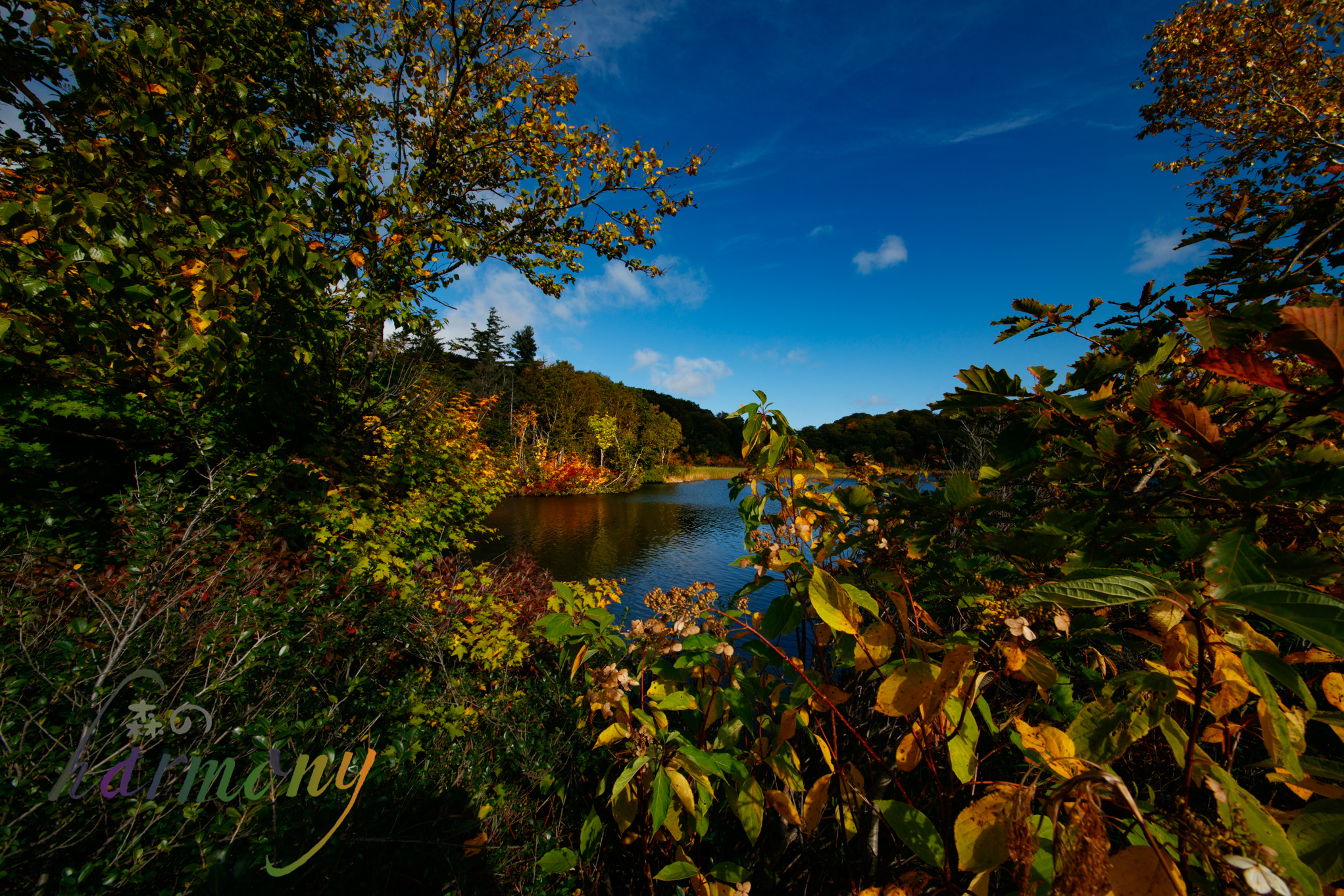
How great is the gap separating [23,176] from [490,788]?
4.28 metres

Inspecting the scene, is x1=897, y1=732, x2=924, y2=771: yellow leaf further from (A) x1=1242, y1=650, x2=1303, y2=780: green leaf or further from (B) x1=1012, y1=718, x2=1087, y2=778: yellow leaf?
(A) x1=1242, y1=650, x2=1303, y2=780: green leaf

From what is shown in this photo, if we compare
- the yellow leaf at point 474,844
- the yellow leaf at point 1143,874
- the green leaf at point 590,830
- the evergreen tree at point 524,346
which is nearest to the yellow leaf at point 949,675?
the yellow leaf at point 1143,874

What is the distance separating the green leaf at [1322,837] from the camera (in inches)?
19.5

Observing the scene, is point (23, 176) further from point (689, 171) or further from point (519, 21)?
point (689, 171)

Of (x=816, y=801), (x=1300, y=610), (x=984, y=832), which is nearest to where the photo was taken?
(x=1300, y=610)

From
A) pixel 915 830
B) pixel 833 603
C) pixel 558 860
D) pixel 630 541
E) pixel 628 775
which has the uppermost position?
pixel 833 603

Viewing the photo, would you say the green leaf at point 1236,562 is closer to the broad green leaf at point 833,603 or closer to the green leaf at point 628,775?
the broad green leaf at point 833,603

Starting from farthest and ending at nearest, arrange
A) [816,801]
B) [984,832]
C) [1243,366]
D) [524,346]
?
Result: 1. [524,346]
2. [816,801]
3. [1243,366]
4. [984,832]

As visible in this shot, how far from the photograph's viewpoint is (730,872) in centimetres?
110

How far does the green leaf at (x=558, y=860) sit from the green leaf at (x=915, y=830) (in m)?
1.12

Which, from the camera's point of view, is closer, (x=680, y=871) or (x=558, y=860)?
(x=680, y=871)

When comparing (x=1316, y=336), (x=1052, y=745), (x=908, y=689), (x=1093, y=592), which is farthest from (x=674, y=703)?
(x=1316, y=336)

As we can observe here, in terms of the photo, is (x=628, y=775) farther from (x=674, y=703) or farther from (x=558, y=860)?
(x=558, y=860)

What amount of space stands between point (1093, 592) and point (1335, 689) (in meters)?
0.74
